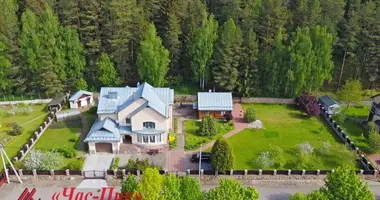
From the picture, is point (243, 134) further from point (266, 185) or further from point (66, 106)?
point (66, 106)

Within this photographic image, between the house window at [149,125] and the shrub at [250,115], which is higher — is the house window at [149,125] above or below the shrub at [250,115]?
above

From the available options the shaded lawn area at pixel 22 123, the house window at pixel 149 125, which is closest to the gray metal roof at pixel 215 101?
the house window at pixel 149 125

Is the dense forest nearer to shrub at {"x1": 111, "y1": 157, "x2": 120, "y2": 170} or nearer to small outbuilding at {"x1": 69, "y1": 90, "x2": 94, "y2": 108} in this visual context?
small outbuilding at {"x1": 69, "y1": 90, "x2": 94, "y2": 108}

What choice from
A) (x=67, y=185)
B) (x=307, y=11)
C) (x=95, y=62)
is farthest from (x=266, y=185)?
(x=95, y=62)

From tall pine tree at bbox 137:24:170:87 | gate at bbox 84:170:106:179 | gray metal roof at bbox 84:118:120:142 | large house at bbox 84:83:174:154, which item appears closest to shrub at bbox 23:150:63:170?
gate at bbox 84:170:106:179

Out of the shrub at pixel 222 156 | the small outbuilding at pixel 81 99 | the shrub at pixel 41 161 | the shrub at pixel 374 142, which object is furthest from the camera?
the small outbuilding at pixel 81 99

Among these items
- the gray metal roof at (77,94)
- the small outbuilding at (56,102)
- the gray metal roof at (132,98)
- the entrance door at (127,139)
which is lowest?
the entrance door at (127,139)

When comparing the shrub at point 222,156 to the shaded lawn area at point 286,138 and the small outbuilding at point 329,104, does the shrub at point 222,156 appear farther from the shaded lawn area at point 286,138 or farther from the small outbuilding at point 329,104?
the small outbuilding at point 329,104
